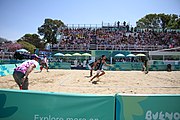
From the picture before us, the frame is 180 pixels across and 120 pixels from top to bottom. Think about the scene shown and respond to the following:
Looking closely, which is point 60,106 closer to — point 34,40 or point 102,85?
point 102,85

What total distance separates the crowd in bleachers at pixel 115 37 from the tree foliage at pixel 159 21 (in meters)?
21.3

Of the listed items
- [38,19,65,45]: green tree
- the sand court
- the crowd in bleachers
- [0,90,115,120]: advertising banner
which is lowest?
the sand court

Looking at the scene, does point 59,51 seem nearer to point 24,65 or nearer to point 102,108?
point 24,65

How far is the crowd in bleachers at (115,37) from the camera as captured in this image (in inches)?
1328

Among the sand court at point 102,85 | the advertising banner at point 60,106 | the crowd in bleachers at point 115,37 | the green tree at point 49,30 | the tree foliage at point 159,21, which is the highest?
the tree foliage at point 159,21

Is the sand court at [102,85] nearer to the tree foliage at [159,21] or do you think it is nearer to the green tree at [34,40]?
the green tree at [34,40]

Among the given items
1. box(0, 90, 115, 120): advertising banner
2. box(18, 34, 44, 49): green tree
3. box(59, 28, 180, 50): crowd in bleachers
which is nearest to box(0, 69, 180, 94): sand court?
box(0, 90, 115, 120): advertising banner

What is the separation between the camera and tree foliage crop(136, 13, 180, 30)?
55.8 meters

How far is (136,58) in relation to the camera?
30859mm

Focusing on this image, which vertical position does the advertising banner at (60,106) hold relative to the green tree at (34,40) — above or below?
below

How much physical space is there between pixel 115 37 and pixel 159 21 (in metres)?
30.8

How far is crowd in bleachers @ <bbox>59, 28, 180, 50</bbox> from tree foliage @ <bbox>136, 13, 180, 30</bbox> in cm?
2128

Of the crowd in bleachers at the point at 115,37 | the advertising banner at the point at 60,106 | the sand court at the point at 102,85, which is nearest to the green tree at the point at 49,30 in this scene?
the crowd in bleachers at the point at 115,37

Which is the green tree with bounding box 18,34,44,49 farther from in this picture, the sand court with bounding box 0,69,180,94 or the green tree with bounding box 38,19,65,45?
the sand court with bounding box 0,69,180,94
